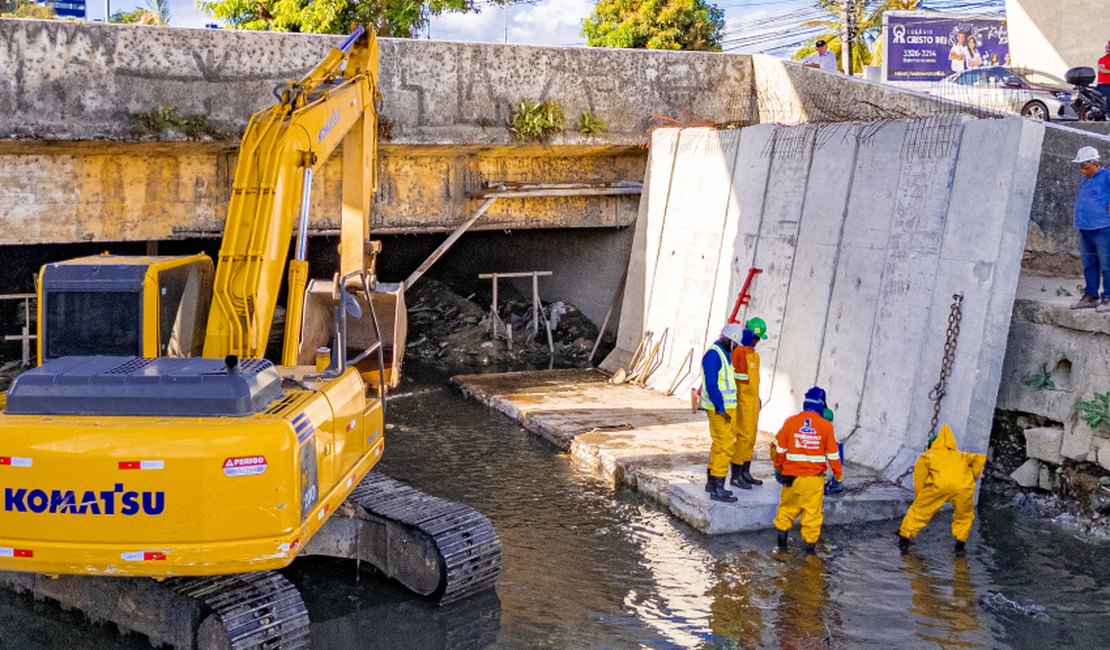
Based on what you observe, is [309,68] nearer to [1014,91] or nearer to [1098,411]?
[1098,411]

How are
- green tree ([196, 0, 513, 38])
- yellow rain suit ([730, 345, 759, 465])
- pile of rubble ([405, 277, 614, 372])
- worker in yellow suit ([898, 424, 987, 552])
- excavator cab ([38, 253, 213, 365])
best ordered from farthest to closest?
green tree ([196, 0, 513, 38]) < pile of rubble ([405, 277, 614, 372]) < yellow rain suit ([730, 345, 759, 465]) < worker in yellow suit ([898, 424, 987, 552]) < excavator cab ([38, 253, 213, 365])

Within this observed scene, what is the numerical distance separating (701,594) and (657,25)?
31056mm

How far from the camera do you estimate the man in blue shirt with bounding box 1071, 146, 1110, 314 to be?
38.1 ft

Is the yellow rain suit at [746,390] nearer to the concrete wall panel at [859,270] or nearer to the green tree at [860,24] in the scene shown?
the concrete wall panel at [859,270]

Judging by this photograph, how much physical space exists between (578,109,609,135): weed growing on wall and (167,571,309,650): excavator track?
11328 millimetres

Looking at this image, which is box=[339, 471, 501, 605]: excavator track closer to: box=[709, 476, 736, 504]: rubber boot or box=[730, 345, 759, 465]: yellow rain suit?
box=[709, 476, 736, 504]: rubber boot

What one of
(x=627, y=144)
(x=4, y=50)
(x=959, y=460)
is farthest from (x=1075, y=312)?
(x=4, y=50)

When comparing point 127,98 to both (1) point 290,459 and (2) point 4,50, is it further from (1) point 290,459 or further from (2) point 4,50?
(1) point 290,459

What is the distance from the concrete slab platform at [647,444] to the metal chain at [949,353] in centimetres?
84

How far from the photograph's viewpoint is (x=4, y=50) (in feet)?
46.7

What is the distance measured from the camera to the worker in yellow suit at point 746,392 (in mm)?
10812

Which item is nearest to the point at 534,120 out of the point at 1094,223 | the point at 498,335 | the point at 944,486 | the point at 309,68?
the point at 309,68

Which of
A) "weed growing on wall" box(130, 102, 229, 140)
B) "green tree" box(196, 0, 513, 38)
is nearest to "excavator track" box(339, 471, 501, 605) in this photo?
"weed growing on wall" box(130, 102, 229, 140)

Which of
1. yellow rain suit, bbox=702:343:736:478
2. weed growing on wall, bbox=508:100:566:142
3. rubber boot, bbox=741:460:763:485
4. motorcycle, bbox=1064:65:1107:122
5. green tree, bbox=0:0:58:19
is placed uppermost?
green tree, bbox=0:0:58:19
